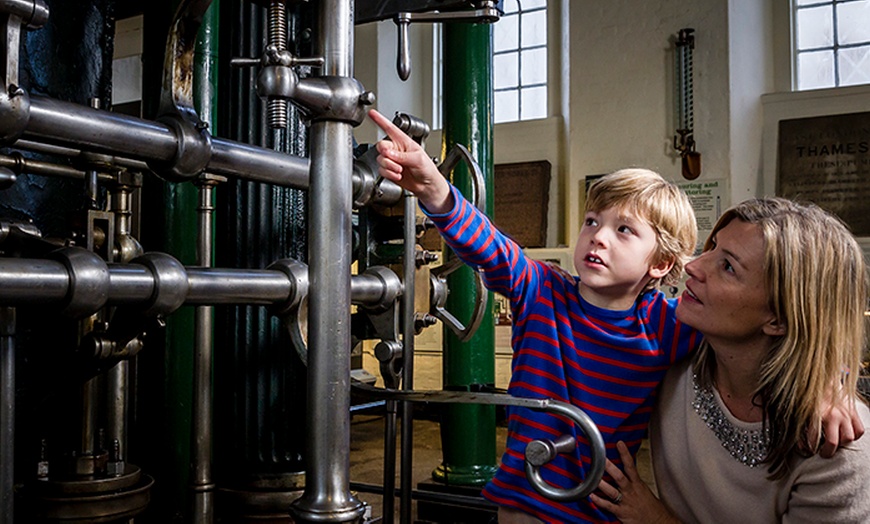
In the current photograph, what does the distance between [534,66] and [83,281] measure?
552 centimetres

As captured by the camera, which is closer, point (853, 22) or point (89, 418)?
point (89, 418)

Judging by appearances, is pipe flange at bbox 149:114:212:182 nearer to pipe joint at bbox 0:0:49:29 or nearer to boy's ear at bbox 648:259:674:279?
pipe joint at bbox 0:0:49:29

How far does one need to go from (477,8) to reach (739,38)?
4.26 meters

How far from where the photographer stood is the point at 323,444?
709 mm

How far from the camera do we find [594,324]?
1257mm

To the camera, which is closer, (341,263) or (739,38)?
(341,263)

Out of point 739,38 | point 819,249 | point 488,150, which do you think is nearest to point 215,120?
point 819,249

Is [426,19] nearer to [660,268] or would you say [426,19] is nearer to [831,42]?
[660,268]

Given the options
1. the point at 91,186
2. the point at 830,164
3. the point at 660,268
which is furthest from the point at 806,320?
the point at 830,164

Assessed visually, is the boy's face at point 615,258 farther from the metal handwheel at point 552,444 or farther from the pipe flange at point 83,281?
the pipe flange at point 83,281

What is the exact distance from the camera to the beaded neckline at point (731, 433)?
1.07 m

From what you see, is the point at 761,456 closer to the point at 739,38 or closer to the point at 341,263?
the point at 341,263

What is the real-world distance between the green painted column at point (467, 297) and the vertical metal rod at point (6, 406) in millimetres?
1858

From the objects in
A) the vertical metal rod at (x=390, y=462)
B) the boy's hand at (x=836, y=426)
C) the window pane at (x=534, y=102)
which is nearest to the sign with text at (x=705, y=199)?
the window pane at (x=534, y=102)
